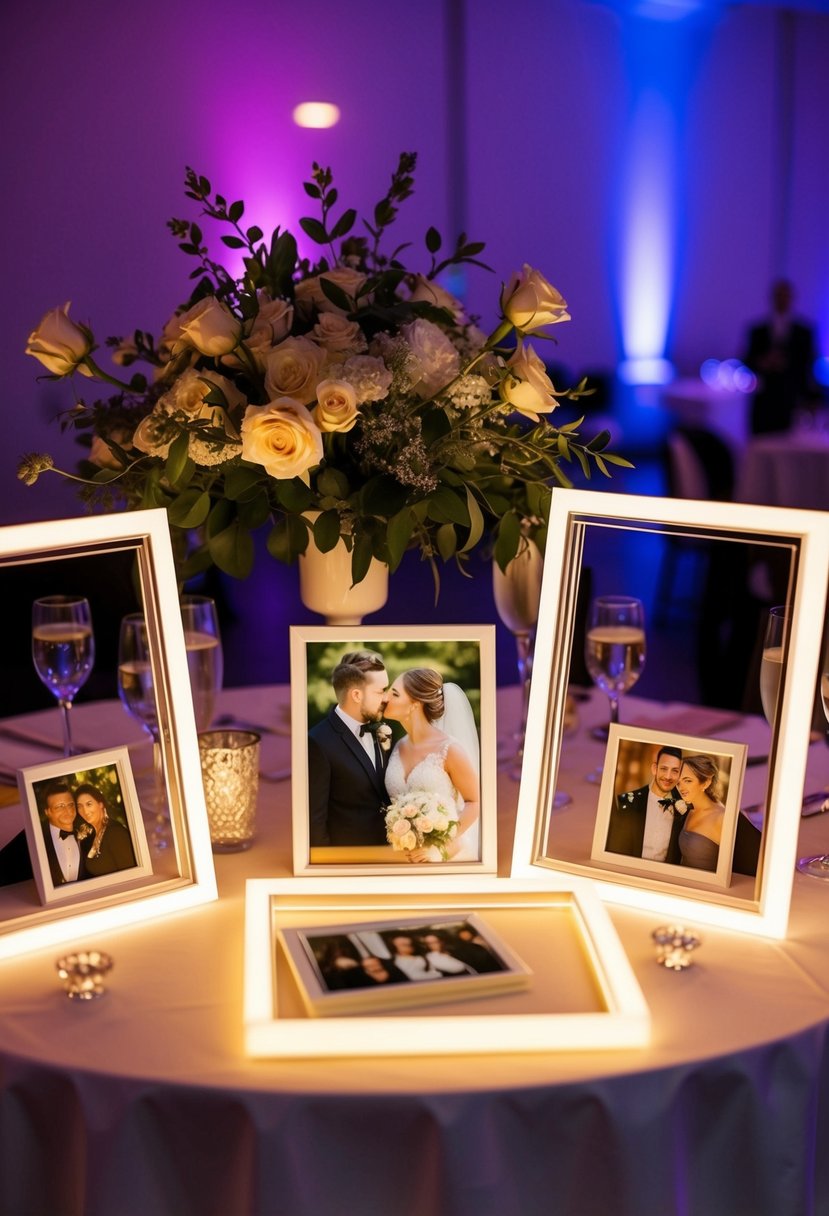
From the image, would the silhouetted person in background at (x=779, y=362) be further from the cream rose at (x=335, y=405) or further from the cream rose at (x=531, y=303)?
the cream rose at (x=335, y=405)

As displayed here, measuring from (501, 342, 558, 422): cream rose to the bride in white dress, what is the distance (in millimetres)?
365

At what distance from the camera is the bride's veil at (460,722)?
1521 millimetres

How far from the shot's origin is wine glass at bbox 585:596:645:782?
74.9 inches

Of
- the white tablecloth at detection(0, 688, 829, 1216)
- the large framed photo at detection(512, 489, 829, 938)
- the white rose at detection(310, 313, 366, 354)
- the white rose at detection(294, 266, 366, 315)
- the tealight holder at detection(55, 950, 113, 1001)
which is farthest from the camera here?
the white rose at detection(294, 266, 366, 315)

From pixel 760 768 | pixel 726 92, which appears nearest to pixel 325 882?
pixel 760 768

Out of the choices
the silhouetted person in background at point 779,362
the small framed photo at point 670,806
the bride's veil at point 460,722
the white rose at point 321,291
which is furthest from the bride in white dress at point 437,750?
the silhouetted person in background at point 779,362

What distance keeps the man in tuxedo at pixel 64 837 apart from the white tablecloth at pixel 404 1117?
172 millimetres

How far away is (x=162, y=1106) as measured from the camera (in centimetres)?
113

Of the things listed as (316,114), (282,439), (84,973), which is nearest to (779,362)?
(316,114)

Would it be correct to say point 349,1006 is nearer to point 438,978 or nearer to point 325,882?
point 438,978

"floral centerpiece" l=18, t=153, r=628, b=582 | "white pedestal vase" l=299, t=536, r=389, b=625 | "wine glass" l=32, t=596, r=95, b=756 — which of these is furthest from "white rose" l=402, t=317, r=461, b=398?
"wine glass" l=32, t=596, r=95, b=756

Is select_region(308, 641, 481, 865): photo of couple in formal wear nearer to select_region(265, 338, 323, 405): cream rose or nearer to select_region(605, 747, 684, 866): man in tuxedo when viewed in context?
select_region(605, 747, 684, 866): man in tuxedo

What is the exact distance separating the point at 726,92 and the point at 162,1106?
12.8 meters

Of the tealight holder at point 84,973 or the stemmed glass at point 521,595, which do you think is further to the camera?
the stemmed glass at point 521,595
